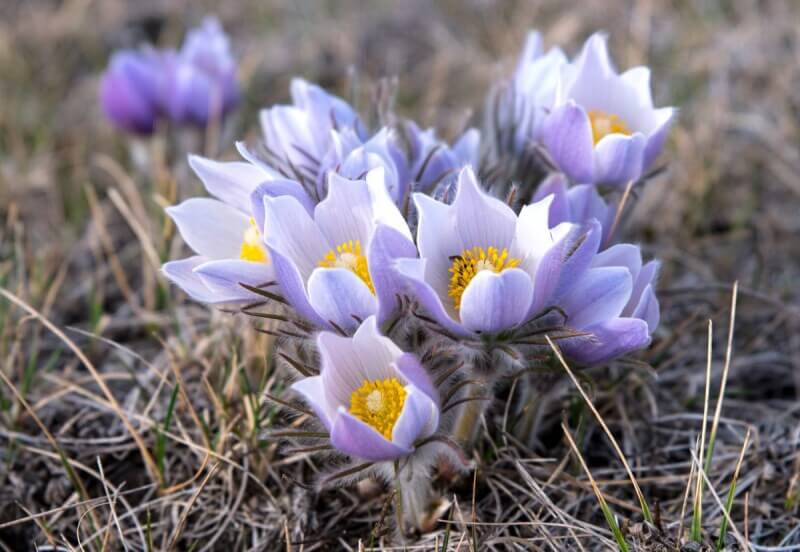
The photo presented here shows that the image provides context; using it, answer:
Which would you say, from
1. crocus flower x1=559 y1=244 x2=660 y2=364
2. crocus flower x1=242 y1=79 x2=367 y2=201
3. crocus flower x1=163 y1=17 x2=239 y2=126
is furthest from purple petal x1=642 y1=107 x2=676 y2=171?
crocus flower x1=163 y1=17 x2=239 y2=126

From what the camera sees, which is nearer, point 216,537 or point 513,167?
point 216,537

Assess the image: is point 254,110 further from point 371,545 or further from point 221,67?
point 371,545

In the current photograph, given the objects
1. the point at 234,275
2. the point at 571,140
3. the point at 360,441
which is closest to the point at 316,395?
the point at 360,441

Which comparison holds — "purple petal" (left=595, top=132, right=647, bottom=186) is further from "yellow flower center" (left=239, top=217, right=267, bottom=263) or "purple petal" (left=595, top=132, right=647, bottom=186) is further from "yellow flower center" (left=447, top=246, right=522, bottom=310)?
"yellow flower center" (left=239, top=217, right=267, bottom=263)

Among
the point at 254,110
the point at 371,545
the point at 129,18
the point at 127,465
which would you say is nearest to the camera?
the point at 371,545

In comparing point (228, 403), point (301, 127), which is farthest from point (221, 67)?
point (228, 403)

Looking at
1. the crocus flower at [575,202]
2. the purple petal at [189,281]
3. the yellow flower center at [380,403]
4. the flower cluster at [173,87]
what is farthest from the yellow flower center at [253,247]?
the flower cluster at [173,87]
